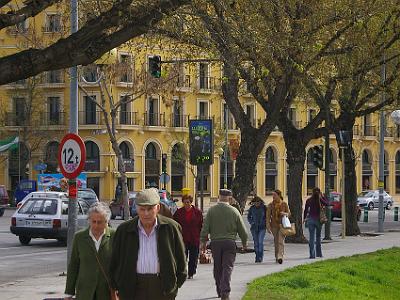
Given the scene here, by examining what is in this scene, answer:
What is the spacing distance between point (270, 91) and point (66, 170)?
11853 millimetres

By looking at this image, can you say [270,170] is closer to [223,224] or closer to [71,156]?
[71,156]

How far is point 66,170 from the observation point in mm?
14352

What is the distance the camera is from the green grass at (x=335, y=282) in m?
14.4

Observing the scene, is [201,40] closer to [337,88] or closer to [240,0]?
[240,0]

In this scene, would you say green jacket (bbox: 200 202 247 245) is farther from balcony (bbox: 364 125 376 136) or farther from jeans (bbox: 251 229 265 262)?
balcony (bbox: 364 125 376 136)

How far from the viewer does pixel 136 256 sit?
7941 millimetres

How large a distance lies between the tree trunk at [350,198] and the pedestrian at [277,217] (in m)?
12.5

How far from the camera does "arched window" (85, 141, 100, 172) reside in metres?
69.2

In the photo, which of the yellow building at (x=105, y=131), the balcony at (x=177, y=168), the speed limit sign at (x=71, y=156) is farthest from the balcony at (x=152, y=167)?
the speed limit sign at (x=71, y=156)

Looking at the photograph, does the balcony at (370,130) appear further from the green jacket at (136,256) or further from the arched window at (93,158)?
the green jacket at (136,256)

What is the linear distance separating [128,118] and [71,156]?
2209 inches

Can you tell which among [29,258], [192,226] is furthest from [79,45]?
[29,258]

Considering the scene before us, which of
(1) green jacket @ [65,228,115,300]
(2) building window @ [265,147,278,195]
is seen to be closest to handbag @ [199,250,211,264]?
(1) green jacket @ [65,228,115,300]

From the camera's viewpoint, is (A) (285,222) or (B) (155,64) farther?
(B) (155,64)
